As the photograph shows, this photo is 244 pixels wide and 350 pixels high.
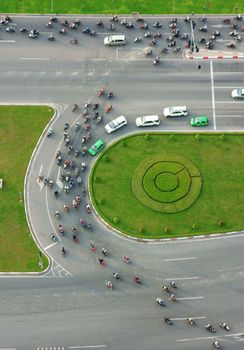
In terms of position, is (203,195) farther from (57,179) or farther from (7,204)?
(7,204)

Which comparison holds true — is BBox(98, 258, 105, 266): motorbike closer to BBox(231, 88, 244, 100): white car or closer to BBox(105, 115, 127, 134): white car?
BBox(105, 115, 127, 134): white car

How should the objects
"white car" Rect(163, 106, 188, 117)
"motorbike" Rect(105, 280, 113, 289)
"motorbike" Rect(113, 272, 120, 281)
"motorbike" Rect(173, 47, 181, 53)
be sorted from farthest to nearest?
"motorbike" Rect(173, 47, 181, 53)
"white car" Rect(163, 106, 188, 117)
"motorbike" Rect(113, 272, 120, 281)
"motorbike" Rect(105, 280, 113, 289)

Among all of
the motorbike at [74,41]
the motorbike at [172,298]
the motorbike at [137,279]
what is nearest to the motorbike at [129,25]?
the motorbike at [74,41]

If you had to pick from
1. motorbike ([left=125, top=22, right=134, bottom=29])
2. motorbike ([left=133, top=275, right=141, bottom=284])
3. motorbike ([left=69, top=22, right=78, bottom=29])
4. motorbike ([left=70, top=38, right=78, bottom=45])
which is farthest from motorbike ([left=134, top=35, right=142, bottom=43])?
motorbike ([left=133, top=275, right=141, bottom=284])

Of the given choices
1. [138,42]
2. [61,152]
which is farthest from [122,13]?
[61,152]

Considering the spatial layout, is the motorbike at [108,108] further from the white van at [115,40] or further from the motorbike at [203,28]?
the motorbike at [203,28]

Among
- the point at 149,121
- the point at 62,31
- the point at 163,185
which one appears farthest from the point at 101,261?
the point at 62,31
